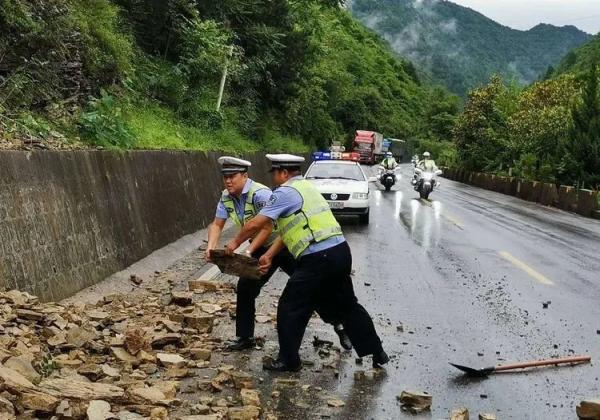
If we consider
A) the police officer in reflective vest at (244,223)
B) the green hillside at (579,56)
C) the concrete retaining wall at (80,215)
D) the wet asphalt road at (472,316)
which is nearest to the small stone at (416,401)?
the wet asphalt road at (472,316)

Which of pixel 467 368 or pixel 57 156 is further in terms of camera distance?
pixel 57 156

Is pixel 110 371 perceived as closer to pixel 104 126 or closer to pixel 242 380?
pixel 242 380

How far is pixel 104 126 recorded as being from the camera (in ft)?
38.7

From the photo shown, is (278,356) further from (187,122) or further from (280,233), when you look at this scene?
(187,122)

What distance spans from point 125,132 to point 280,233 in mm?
7099

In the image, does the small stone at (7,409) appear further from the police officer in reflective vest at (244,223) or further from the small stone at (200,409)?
the police officer in reflective vest at (244,223)

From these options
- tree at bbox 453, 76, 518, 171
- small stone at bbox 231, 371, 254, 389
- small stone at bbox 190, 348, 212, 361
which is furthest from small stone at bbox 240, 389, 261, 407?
tree at bbox 453, 76, 518, 171

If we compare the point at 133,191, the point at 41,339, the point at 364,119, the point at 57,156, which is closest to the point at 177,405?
the point at 41,339

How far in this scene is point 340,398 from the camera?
5273 millimetres

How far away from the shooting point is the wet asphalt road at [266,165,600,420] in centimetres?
539

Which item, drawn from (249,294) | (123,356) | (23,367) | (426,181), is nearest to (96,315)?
(123,356)

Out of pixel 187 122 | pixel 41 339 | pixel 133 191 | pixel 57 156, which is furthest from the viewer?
pixel 187 122

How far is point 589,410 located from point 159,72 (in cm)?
1856

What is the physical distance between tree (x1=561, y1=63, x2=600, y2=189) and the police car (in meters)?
15.5
